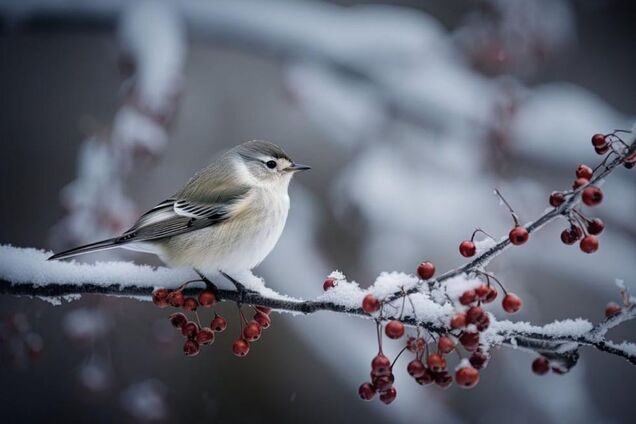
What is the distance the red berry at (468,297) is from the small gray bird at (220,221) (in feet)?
3.24

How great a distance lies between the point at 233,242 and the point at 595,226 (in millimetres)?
1294

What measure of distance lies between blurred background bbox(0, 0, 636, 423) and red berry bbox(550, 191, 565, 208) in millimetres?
1883

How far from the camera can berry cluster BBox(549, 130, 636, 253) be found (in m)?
1.23

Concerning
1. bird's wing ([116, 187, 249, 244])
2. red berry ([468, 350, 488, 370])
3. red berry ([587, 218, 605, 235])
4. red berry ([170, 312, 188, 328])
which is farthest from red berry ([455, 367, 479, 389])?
bird's wing ([116, 187, 249, 244])

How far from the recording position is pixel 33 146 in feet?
14.0

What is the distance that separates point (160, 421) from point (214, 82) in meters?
3.25

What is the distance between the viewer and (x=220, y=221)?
86.6 inches

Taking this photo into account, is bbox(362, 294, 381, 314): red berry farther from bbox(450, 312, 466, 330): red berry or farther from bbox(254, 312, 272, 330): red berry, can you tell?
bbox(254, 312, 272, 330): red berry

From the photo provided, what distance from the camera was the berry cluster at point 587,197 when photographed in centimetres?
123

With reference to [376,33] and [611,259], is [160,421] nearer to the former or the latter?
[376,33]

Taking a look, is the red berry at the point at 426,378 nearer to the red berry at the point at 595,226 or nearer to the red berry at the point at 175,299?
the red berry at the point at 595,226

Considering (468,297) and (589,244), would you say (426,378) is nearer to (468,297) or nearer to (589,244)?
(468,297)

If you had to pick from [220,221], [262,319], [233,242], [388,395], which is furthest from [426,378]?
[220,221]

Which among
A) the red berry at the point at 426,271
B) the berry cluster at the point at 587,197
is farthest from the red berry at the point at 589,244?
the red berry at the point at 426,271
